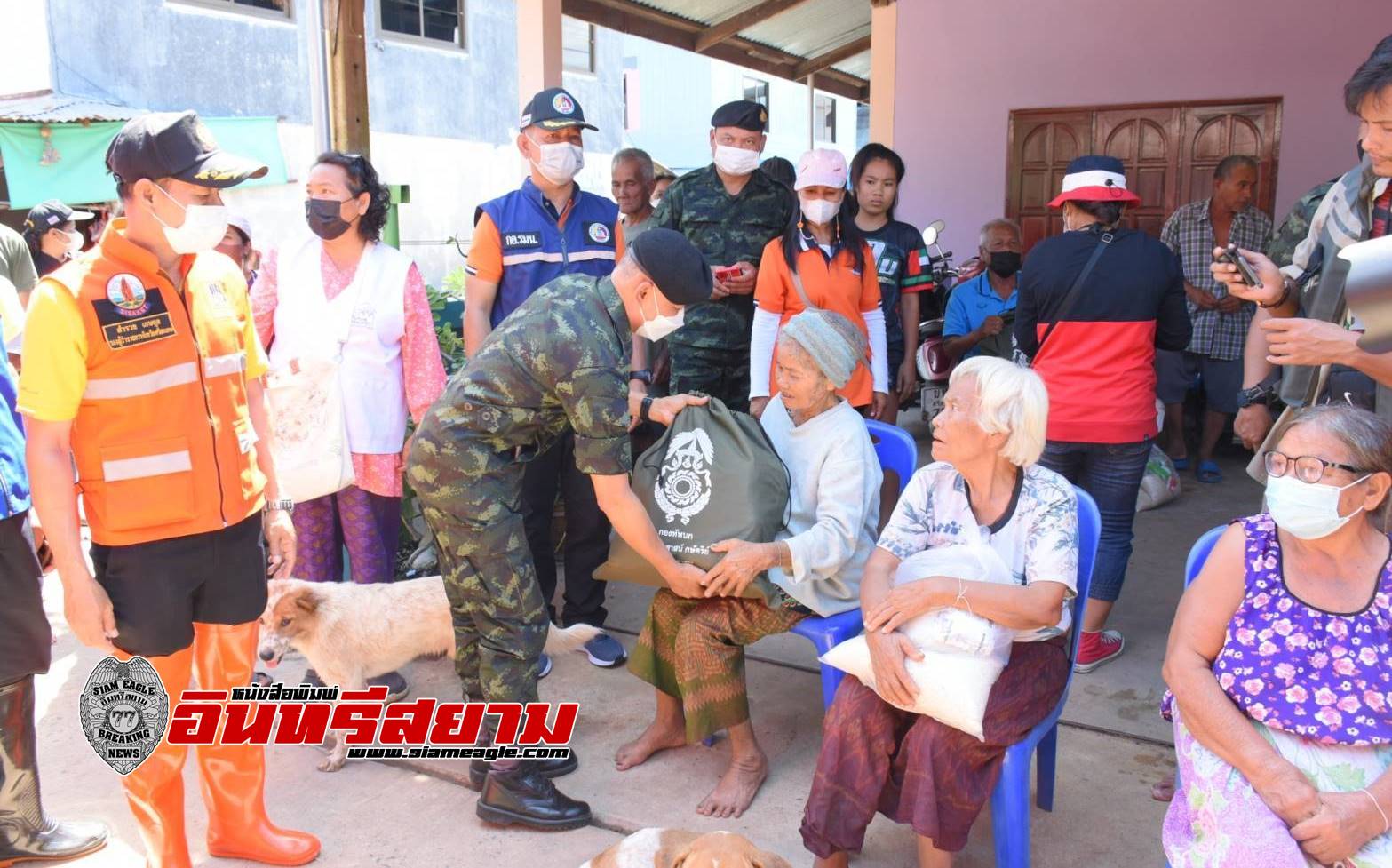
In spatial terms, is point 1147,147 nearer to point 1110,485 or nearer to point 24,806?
point 1110,485

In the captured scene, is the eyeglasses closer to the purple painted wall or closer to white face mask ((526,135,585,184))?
white face mask ((526,135,585,184))

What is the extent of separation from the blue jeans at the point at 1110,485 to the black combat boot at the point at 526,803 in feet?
7.02

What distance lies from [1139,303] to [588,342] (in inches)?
87.1

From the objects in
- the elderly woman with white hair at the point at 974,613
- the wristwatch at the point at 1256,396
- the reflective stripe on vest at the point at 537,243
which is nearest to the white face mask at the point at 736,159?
the reflective stripe on vest at the point at 537,243

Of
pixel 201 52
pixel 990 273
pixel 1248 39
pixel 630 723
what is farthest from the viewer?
pixel 201 52

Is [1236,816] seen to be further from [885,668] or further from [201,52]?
[201,52]

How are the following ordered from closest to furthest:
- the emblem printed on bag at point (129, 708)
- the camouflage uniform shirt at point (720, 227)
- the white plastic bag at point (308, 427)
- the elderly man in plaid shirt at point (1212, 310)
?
the emblem printed on bag at point (129, 708)
the white plastic bag at point (308, 427)
the camouflage uniform shirt at point (720, 227)
the elderly man in plaid shirt at point (1212, 310)

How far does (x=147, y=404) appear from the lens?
99.8 inches

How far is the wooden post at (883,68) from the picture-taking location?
878 centimetres

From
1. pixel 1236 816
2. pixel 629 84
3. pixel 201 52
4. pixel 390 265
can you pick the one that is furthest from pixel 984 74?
pixel 629 84

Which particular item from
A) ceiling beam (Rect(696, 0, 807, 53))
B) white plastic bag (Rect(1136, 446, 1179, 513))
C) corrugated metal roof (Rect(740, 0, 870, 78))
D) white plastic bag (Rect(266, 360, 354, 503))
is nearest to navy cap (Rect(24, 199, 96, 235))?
white plastic bag (Rect(266, 360, 354, 503))

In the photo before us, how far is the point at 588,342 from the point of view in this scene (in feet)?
9.14

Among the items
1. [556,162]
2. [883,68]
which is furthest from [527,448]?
[883,68]

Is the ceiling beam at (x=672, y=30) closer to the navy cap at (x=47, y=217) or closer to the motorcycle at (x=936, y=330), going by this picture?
the motorcycle at (x=936, y=330)
